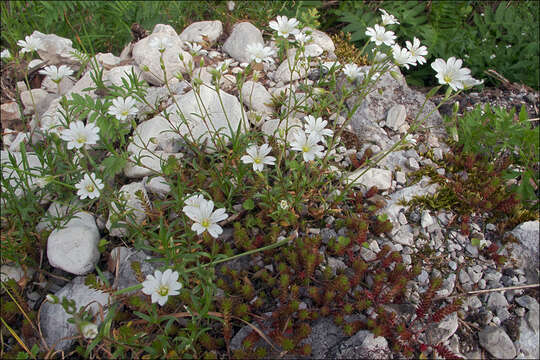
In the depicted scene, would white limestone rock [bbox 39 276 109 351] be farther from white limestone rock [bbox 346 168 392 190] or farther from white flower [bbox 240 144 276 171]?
→ white limestone rock [bbox 346 168 392 190]

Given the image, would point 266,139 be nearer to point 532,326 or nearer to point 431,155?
point 431,155

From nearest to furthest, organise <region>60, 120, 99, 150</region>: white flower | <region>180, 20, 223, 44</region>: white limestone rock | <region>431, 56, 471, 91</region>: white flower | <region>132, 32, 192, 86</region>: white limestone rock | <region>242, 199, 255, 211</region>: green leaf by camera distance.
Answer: <region>60, 120, 99, 150</region>: white flower < <region>431, 56, 471, 91</region>: white flower < <region>242, 199, 255, 211</region>: green leaf < <region>132, 32, 192, 86</region>: white limestone rock < <region>180, 20, 223, 44</region>: white limestone rock

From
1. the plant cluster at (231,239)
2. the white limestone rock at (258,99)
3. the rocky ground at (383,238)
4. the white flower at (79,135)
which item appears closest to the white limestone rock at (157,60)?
the rocky ground at (383,238)

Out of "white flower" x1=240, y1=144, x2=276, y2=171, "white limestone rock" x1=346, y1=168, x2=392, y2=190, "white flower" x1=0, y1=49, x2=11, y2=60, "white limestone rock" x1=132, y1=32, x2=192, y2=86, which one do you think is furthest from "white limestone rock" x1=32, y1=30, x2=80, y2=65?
"white limestone rock" x1=346, y1=168, x2=392, y2=190

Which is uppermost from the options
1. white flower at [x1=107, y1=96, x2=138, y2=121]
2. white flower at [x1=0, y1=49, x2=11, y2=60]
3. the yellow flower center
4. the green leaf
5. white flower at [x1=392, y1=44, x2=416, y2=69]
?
white flower at [x1=0, y1=49, x2=11, y2=60]

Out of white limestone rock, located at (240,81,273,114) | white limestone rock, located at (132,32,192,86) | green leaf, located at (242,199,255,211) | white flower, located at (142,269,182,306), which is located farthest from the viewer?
white limestone rock, located at (132,32,192,86)

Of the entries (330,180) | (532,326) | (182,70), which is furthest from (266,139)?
(532,326)

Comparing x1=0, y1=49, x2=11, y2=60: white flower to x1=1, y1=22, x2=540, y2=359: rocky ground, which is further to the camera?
x1=0, y1=49, x2=11, y2=60: white flower

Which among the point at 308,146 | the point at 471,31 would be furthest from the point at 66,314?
the point at 471,31

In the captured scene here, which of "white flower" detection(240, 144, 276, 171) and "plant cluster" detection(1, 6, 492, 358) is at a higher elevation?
"white flower" detection(240, 144, 276, 171)
